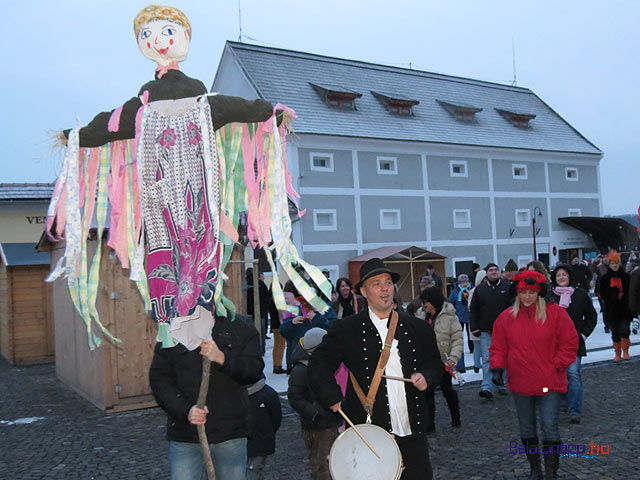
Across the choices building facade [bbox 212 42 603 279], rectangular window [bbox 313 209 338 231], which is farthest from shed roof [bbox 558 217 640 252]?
rectangular window [bbox 313 209 338 231]

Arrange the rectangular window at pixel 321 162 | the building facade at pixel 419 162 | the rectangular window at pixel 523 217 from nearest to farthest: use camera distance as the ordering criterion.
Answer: the rectangular window at pixel 321 162 < the building facade at pixel 419 162 < the rectangular window at pixel 523 217

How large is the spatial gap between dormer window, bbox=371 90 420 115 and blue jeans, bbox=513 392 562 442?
27234 mm

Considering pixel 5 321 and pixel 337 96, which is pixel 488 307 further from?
pixel 337 96

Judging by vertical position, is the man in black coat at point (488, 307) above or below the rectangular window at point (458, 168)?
below

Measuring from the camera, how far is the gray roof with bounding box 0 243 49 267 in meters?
14.5

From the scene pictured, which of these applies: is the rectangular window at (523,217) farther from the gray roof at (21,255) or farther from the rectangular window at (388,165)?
the gray roof at (21,255)

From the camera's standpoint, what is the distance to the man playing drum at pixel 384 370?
387 cm

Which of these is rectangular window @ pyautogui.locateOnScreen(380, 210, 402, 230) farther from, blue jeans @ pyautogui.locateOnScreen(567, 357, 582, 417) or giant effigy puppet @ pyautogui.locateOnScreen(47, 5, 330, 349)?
giant effigy puppet @ pyautogui.locateOnScreen(47, 5, 330, 349)

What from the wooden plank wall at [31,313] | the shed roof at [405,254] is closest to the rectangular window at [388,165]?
the shed roof at [405,254]

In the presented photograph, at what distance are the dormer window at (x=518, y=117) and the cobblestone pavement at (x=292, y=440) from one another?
28.1m

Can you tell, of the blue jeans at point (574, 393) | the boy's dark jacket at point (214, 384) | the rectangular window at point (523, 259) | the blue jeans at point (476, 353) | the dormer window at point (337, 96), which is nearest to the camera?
the boy's dark jacket at point (214, 384)

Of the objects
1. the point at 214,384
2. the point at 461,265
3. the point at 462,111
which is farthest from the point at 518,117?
the point at 214,384

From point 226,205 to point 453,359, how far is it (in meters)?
4.49

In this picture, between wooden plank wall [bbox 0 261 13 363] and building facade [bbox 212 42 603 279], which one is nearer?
wooden plank wall [bbox 0 261 13 363]
